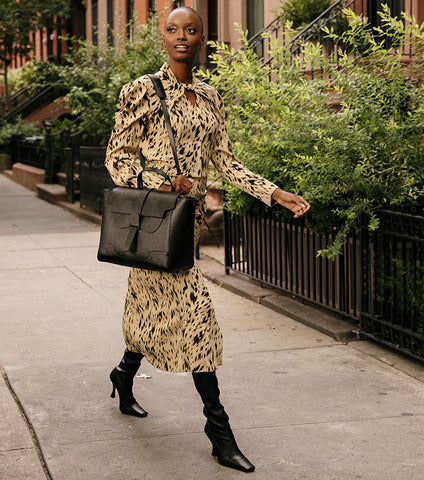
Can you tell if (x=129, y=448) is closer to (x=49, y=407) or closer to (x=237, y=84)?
(x=49, y=407)

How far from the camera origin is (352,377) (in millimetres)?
5523

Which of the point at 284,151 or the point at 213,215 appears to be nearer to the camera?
the point at 284,151

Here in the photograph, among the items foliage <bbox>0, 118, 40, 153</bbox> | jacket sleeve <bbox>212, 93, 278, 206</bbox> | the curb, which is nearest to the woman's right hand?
jacket sleeve <bbox>212, 93, 278, 206</bbox>

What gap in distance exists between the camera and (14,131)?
1039 inches

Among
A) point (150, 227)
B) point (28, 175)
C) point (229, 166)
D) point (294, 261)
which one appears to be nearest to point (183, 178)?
point (150, 227)

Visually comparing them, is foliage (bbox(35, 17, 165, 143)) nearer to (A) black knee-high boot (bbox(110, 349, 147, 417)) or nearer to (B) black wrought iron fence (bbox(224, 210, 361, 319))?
(B) black wrought iron fence (bbox(224, 210, 361, 319))

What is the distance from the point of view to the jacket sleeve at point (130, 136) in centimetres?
421

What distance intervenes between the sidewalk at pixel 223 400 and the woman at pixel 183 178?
0.38 meters

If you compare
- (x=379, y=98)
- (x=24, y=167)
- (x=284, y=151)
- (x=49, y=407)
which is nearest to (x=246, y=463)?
(x=49, y=407)

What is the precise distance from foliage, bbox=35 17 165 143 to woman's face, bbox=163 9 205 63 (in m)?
9.76

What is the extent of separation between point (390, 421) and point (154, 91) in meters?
2.18

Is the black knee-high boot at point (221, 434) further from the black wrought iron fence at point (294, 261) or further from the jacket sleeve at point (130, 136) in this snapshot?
the black wrought iron fence at point (294, 261)

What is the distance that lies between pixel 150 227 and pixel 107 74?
11.5 m

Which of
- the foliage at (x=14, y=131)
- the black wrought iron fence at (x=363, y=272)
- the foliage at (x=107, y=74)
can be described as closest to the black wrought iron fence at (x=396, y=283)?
the black wrought iron fence at (x=363, y=272)
